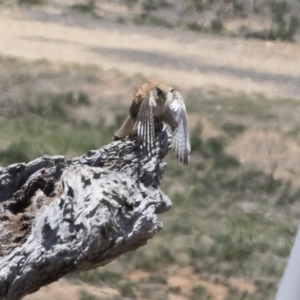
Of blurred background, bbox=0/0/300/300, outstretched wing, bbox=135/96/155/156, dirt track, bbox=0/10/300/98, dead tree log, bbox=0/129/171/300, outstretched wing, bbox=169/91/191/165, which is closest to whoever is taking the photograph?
dead tree log, bbox=0/129/171/300

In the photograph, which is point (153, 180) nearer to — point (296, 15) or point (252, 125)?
point (252, 125)

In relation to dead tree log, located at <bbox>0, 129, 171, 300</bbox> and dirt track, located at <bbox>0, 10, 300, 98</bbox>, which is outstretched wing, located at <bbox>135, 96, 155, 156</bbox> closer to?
dead tree log, located at <bbox>0, 129, 171, 300</bbox>

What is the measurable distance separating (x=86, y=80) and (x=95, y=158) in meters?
7.98

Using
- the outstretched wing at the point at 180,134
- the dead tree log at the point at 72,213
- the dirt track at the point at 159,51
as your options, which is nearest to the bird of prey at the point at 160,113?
the outstretched wing at the point at 180,134

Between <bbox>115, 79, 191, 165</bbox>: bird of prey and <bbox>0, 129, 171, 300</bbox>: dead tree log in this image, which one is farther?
<bbox>115, 79, 191, 165</bbox>: bird of prey

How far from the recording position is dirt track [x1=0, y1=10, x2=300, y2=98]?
12.1m

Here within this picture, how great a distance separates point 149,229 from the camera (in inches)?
115

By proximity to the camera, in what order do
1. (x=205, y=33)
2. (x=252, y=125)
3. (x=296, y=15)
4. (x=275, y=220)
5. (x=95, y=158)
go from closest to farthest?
1. (x=95, y=158)
2. (x=275, y=220)
3. (x=252, y=125)
4. (x=205, y=33)
5. (x=296, y=15)

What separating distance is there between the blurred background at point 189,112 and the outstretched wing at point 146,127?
7.36ft

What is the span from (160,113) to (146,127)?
366 mm

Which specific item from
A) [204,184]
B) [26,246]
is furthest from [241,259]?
[26,246]

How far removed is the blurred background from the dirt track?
3 centimetres

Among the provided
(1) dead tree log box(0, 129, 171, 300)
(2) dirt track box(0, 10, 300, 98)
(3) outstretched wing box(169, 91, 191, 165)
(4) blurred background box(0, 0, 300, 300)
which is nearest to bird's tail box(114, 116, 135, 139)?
(3) outstretched wing box(169, 91, 191, 165)

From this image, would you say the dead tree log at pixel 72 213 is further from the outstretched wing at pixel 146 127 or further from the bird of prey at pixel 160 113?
the bird of prey at pixel 160 113
